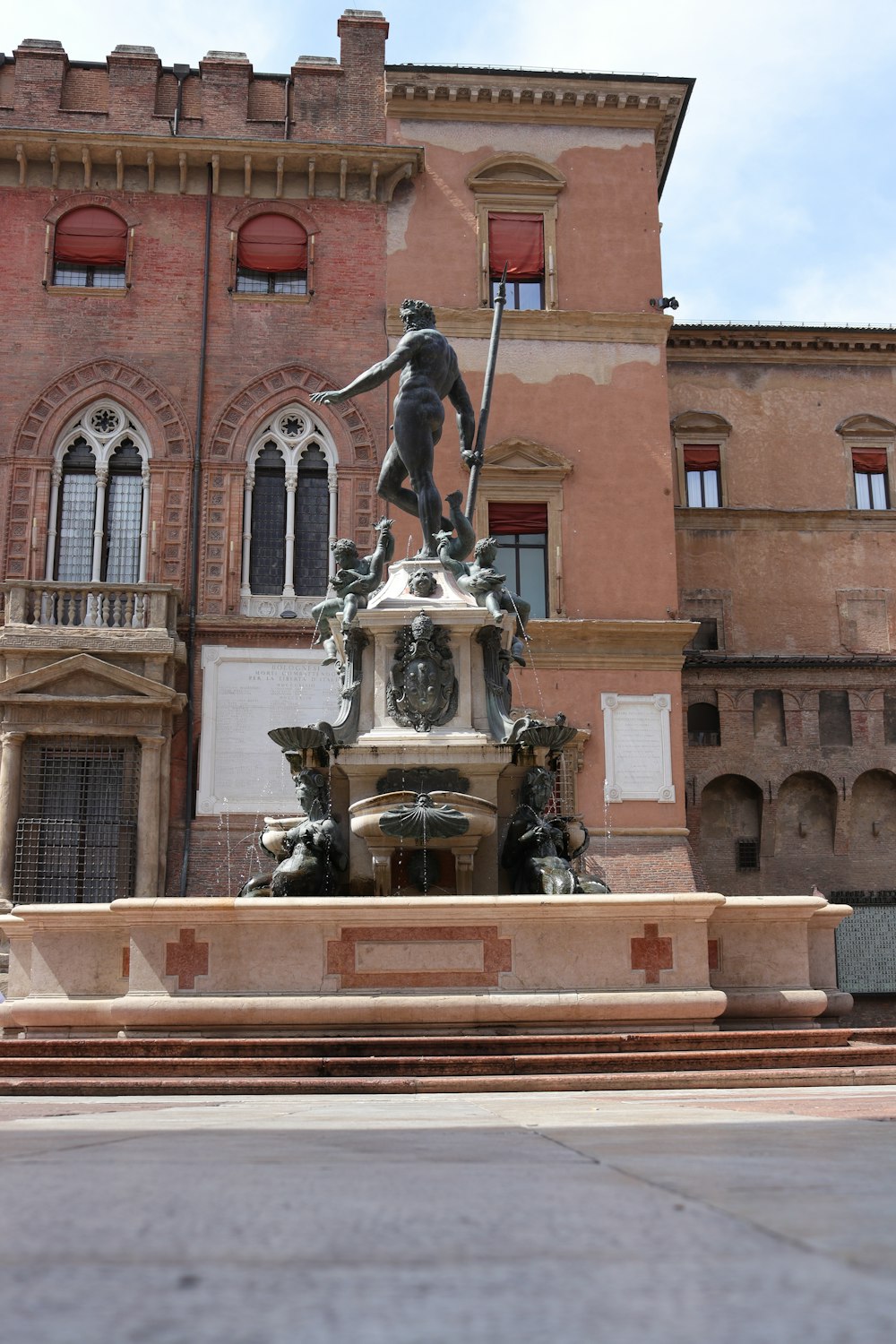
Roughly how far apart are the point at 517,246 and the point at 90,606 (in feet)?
39.0

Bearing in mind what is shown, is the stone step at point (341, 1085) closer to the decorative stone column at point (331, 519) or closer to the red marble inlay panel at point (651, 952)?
the red marble inlay panel at point (651, 952)

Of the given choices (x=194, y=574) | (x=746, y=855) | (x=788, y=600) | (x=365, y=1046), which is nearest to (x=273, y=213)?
(x=194, y=574)

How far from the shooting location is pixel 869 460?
35.8 m

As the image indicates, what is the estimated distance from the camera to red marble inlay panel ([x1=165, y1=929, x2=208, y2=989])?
28.2ft

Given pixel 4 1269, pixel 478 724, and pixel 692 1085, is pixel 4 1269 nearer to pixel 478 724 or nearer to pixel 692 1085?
pixel 692 1085

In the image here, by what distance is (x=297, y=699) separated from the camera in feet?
87.4

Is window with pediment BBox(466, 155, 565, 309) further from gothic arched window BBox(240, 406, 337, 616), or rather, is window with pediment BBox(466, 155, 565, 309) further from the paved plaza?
the paved plaza

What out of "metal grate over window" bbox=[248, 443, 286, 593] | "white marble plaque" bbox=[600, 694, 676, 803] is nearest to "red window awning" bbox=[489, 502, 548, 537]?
"white marble plaque" bbox=[600, 694, 676, 803]

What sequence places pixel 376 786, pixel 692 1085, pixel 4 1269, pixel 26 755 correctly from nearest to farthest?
pixel 4 1269 < pixel 692 1085 < pixel 376 786 < pixel 26 755

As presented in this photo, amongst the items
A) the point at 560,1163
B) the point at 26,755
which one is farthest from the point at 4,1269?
the point at 26,755

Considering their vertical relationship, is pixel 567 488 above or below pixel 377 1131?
above

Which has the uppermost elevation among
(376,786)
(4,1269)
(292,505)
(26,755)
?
(292,505)

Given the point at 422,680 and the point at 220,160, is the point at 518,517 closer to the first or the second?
the point at 220,160

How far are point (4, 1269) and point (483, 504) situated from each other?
27.3 m
